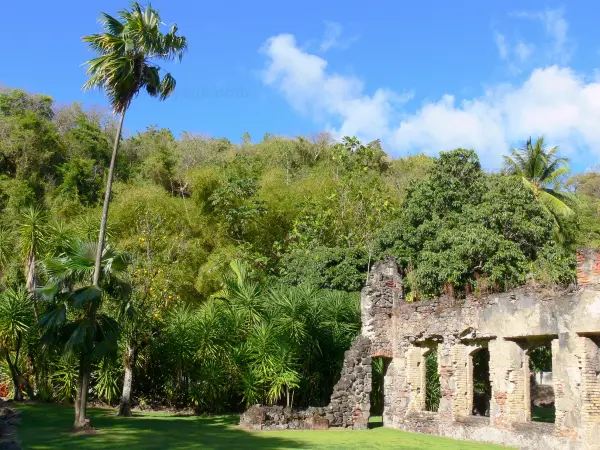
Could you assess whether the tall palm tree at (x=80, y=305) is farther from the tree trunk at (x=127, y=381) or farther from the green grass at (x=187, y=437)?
the tree trunk at (x=127, y=381)

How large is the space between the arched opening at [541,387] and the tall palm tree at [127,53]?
11594 millimetres

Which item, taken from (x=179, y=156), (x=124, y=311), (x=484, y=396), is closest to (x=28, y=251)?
(x=124, y=311)

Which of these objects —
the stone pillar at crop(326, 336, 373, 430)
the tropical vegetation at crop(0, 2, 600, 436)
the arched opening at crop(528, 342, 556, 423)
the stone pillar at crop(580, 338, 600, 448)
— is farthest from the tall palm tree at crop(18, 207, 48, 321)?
the stone pillar at crop(580, 338, 600, 448)

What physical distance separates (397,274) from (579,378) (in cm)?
667

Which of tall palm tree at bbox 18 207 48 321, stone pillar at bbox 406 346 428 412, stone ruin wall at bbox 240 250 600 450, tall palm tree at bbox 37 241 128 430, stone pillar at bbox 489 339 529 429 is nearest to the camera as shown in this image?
stone ruin wall at bbox 240 250 600 450

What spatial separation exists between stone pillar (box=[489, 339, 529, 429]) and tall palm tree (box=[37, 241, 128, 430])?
8280mm

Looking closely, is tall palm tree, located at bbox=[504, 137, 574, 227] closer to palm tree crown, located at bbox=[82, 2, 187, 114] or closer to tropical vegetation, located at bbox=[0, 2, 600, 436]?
tropical vegetation, located at bbox=[0, 2, 600, 436]

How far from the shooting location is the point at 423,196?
71.7 feet

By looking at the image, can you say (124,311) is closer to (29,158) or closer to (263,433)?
(263,433)

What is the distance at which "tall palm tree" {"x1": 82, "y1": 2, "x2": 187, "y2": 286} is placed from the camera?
14.1 metres

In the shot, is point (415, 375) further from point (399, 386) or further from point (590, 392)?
point (590, 392)

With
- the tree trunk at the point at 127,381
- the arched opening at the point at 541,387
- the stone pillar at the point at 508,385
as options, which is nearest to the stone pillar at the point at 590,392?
the stone pillar at the point at 508,385

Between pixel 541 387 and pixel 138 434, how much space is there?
63.3 ft

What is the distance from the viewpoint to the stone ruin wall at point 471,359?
12.2 meters
